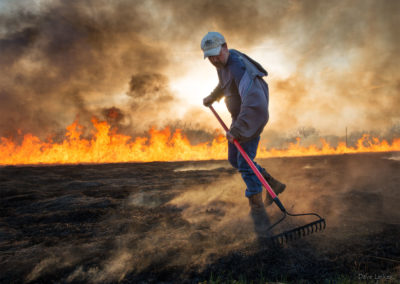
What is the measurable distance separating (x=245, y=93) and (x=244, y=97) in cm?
5

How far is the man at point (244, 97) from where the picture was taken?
2.35 m

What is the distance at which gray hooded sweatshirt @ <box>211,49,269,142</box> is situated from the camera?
2.34 meters

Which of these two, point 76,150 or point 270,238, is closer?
point 270,238

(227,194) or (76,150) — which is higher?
(76,150)

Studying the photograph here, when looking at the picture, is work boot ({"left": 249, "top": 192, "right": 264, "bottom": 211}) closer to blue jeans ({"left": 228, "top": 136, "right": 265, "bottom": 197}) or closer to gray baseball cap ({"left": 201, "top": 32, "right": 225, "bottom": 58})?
blue jeans ({"left": 228, "top": 136, "right": 265, "bottom": 197})

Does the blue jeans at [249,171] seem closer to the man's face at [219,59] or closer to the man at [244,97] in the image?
the man at [244,97]

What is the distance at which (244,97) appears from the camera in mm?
2367

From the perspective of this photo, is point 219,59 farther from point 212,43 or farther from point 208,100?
point 208,100

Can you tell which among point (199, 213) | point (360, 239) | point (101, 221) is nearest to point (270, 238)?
point (360, 239)

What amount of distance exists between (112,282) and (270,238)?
1304 millimetres

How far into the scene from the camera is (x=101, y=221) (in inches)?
106

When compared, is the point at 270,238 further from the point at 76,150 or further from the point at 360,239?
the point at 76,150

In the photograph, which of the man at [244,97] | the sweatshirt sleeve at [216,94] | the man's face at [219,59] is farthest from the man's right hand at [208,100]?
the man's face at [219,59]

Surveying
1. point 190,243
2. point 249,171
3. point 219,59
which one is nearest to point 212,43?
point 219,59
